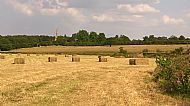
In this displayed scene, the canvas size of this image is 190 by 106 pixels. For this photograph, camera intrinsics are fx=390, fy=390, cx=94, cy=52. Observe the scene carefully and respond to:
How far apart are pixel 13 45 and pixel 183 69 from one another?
98.5 m

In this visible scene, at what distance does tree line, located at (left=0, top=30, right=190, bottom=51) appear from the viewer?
100931 millimetres

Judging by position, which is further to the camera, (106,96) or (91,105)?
(106,96)

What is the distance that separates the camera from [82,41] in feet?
397

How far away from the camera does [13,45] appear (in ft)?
361

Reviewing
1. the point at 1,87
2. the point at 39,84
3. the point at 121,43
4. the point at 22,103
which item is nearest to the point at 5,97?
the point at 22,103

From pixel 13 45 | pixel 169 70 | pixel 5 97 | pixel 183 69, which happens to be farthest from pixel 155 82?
pixel 13 45

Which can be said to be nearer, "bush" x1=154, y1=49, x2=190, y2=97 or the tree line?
"bush" x1=154, y1=49, x2=190, y2=97

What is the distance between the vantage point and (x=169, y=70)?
53.8 feet

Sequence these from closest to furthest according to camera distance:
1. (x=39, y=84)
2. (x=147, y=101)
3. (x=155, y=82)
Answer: (x=147, y=101) → (x=39, y=84) → (x=155, y=82)

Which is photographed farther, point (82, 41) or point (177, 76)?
point (82, 41)

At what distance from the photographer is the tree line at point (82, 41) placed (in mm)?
100931

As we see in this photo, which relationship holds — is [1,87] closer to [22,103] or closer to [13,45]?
[22,103]

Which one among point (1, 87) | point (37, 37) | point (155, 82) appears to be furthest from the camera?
point (37, 37)

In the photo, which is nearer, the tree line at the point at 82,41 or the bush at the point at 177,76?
the bush at the point at 177,76
